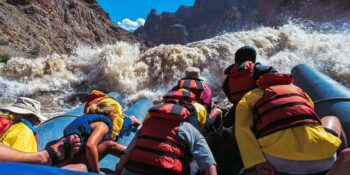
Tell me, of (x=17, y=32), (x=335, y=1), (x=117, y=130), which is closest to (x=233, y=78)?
(x=117, y=130)

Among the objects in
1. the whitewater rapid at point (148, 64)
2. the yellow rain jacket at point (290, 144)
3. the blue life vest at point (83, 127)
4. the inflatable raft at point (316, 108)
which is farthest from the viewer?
the whitewater rapid at point (148, 64)

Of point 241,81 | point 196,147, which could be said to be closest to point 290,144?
point 196,147

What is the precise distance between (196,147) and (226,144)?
0.87m

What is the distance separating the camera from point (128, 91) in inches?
411

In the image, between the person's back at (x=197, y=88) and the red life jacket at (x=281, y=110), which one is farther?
the person's back at (x=197, y=88)

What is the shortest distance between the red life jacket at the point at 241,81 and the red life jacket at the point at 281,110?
29.8 inches

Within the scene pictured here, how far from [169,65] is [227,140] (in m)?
7.97

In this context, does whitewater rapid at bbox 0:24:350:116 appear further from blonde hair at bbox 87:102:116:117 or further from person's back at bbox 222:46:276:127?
blonde hair at bbox 87:102:116:117

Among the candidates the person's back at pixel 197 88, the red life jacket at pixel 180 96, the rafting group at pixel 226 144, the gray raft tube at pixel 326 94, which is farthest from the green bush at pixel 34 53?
the red life jacket at pixel 180 96

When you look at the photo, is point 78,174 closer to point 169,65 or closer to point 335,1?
point 169,65

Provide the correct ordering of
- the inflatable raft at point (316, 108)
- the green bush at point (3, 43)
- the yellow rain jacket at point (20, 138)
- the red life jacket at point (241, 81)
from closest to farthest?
the inflatable raft at point (316, 108), the yellow rain jacket at point (20, 138), the red life jacket at point (241, 81), the green bush at point (3, 43)

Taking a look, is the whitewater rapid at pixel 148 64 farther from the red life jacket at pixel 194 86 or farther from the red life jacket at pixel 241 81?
the red life jacket at pixel 241 81

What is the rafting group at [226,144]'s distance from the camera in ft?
6.59

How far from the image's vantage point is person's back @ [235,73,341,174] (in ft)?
6.52
